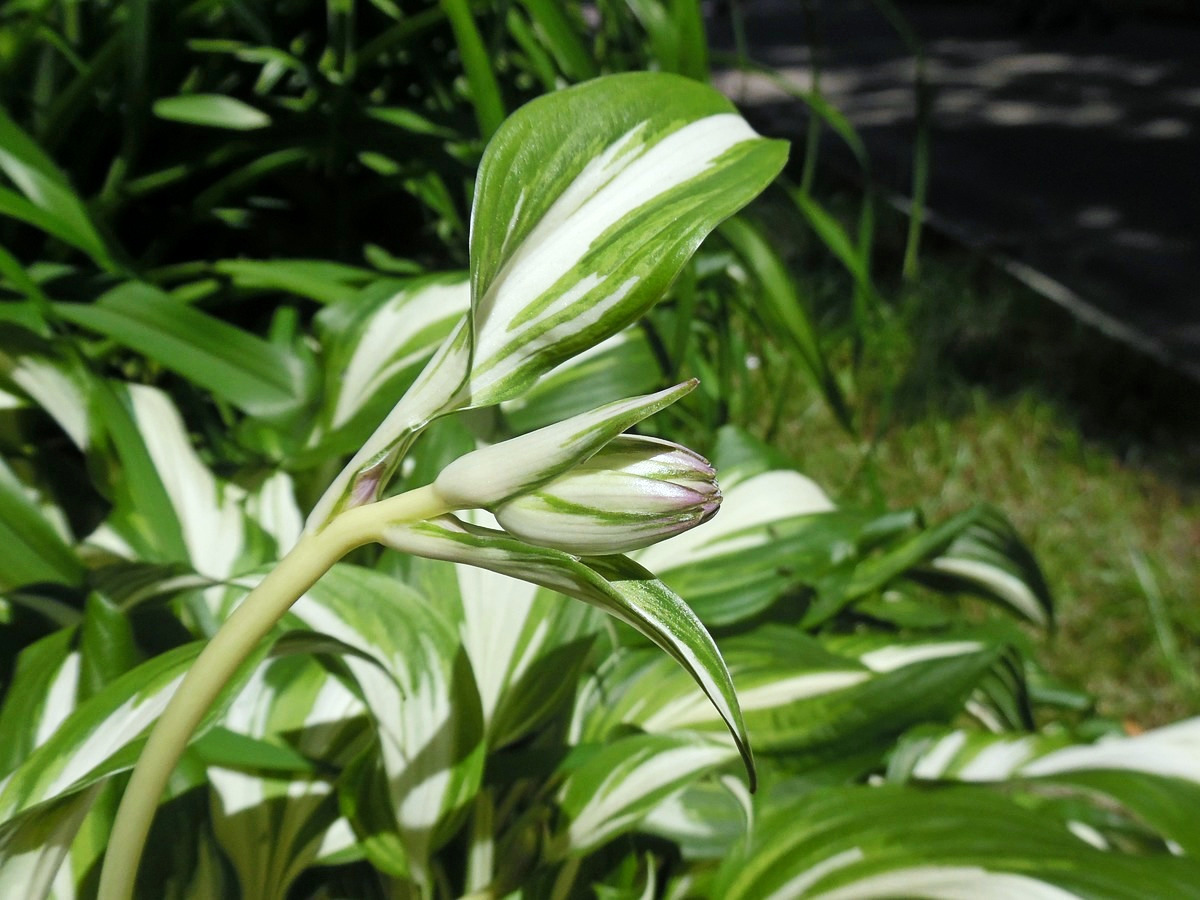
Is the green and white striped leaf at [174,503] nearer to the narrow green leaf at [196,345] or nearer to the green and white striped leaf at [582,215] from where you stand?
the narrow green leaf at [196,345]

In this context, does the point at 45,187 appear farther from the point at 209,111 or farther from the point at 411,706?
the point at 411,706

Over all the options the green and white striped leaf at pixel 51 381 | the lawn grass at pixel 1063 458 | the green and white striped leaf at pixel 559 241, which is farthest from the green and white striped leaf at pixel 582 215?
the lawn grass at pixel 1063 458

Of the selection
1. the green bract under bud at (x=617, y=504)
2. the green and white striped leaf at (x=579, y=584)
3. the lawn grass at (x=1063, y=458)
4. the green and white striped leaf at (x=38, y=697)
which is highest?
the green bract under bud at (x=617, y=504)

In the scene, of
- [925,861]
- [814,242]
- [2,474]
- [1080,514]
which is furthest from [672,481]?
[814,242]

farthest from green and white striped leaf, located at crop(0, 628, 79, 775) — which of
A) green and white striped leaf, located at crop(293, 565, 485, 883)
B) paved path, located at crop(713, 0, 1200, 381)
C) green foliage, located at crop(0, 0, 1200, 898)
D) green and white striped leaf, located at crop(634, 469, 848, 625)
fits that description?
paved path, located at crop(713, 0, 1200, 381)

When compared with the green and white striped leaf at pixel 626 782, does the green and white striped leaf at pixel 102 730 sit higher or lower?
higher

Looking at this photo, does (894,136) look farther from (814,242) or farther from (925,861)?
(925,861)

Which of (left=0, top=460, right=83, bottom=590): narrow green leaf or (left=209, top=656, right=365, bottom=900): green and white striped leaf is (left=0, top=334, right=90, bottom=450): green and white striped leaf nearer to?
(left=0, top=460, right=83, bottom=590): narrow green leaf

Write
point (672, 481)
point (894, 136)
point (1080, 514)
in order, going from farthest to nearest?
point (894, 136) < point (1080, 514) < point (672, 481)
